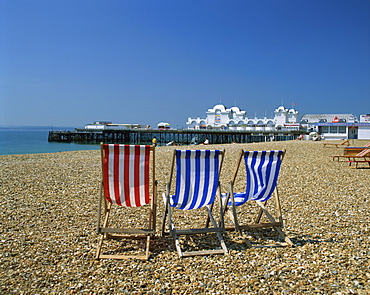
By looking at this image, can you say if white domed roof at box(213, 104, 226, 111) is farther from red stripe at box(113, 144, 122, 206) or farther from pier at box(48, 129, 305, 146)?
red stripe at box(113, 144, 122, 206)

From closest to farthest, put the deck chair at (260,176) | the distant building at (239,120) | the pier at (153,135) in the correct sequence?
1. the deck chair at (260,176)
2. the pier at (153,135)
3. the distant building at (239,120)

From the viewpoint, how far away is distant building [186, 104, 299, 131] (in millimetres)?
47731

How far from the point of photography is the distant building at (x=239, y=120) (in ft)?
157

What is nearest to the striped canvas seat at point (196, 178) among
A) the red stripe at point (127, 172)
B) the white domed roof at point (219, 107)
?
the red stripe at point (127, 172)

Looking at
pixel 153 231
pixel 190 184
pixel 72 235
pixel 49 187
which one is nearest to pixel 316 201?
pixel 190 184

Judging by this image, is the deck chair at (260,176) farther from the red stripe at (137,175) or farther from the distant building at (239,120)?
the distant building at (239,120)

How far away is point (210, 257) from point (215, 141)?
4419 centimetres

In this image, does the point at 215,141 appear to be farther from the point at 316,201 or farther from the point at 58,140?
the point at 316,201

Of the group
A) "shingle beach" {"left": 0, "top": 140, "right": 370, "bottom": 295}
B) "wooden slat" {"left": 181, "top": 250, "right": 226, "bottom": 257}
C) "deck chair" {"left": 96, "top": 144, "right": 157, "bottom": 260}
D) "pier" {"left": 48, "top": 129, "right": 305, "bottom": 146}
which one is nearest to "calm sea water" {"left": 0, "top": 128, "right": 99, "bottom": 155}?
"pier" {"left": 48, "top": 129, "right": 305, "bottom": 146}

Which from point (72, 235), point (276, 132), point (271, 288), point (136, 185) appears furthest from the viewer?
point (276, 132)

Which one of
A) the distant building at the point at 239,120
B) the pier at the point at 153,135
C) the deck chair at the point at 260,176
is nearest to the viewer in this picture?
the deck chair at the point at 260,176

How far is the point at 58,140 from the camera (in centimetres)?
4844

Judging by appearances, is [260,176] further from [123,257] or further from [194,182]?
[123,257]

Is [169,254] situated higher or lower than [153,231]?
lower
